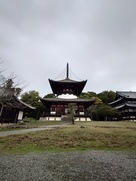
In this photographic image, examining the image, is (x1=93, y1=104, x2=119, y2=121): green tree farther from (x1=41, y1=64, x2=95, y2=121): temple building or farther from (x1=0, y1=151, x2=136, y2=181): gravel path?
(x1=0, y1=151, x2=136, y2=181): gravel path

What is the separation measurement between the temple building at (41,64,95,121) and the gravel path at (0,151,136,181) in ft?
81.5

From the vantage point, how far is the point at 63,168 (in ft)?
17.2

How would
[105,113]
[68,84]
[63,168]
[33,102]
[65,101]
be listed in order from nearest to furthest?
[63,168] → [65,101] → [68,84] → [105,113] → [33,102]

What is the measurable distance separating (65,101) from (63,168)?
28.2 meters

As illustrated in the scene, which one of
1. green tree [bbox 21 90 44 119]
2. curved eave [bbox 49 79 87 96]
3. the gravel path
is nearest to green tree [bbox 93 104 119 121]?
curved eave [bbox 49 79 87 96]

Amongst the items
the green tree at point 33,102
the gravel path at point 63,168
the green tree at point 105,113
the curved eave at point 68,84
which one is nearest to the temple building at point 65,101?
the curved eave at point 68,84

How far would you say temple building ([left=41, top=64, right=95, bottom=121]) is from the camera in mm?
32862

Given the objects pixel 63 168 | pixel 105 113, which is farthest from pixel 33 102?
pixel 63 168

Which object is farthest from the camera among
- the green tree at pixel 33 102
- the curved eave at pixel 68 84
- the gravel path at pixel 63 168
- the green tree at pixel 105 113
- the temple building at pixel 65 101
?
the green tree at pixel 33 102

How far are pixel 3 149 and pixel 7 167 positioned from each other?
299 cm

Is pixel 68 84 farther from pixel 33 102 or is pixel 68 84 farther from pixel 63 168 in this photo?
pixel 63 168

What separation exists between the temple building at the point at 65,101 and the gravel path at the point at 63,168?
24.8 metres

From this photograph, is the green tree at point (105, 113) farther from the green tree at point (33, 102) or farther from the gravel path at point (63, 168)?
the gravel path at point (63, 168)

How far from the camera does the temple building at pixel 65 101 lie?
32.9m
